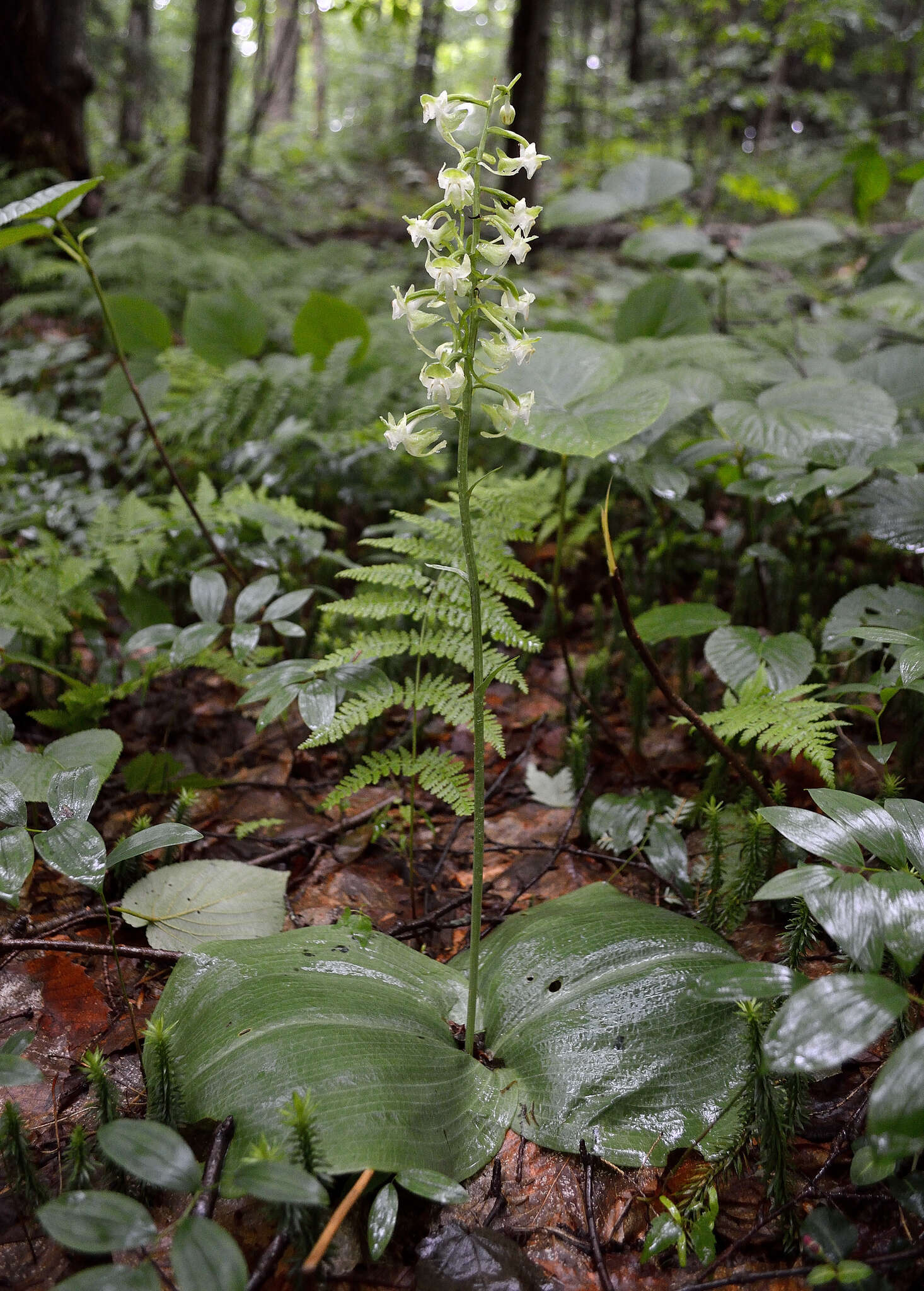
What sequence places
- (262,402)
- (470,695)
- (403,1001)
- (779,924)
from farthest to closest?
(262,402), (470,695), (779,924), (403,1001)

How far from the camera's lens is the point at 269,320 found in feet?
18.6

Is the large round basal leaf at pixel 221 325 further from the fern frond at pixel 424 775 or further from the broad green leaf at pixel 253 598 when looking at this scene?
the fern frond at pixel 424 775

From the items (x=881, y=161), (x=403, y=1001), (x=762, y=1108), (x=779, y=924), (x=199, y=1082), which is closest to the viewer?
(x=762, y=1108)

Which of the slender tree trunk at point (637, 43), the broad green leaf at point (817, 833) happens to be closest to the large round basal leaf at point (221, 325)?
the broad green leaf at point (817, 833)

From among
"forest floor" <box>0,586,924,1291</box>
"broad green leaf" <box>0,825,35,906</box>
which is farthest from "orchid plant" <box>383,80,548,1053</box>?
"broad green leaf" <box>0,825,35,906</box>

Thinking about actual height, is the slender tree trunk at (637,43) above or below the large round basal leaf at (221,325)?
above

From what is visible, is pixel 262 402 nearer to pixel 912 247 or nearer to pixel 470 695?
pixel 470 695

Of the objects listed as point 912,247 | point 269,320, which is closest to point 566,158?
point 269,320

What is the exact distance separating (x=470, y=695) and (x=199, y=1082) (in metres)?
1.11

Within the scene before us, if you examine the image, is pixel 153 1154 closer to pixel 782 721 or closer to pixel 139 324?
pixel 782 721

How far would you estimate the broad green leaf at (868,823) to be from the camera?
1.23 meters

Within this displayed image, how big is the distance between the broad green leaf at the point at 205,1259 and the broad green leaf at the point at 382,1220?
0.26 meters

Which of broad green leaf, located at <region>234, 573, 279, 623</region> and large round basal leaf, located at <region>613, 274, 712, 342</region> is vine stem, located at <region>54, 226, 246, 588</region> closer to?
broad green leaf, located at <region>234, 573, 279, 623</region>

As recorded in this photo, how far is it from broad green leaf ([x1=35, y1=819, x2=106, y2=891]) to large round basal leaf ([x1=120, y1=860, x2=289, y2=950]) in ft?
1.30
